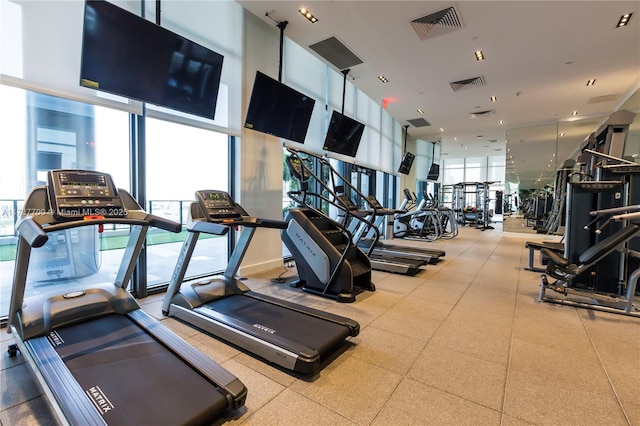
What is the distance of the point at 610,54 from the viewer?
5590 mm

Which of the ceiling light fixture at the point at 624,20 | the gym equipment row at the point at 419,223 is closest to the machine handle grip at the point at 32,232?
the ceiling light fixture at the point at 624,20

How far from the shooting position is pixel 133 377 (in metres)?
1.71

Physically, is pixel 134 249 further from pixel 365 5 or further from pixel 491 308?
pixel 365 5

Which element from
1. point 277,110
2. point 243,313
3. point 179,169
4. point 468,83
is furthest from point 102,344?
point 468,83

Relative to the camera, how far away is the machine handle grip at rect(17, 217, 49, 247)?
171 cm

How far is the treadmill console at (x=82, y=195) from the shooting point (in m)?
2.14

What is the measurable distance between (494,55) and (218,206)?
19.2 feet

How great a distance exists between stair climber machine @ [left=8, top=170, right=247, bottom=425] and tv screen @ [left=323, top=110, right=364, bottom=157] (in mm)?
4260

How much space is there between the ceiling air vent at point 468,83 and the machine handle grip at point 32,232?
7.82 m

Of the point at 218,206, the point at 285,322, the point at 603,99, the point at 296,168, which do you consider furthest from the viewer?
the point at 603,99

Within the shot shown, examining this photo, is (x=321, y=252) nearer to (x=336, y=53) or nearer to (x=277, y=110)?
(x=277, y=110)

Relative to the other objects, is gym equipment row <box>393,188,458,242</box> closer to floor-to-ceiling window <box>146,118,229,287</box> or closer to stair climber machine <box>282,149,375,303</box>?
stair climber machine <box>282,149,375,303</box>

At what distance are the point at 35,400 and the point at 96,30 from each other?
2921 millimetres

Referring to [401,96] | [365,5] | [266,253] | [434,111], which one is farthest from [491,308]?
[434,111]
